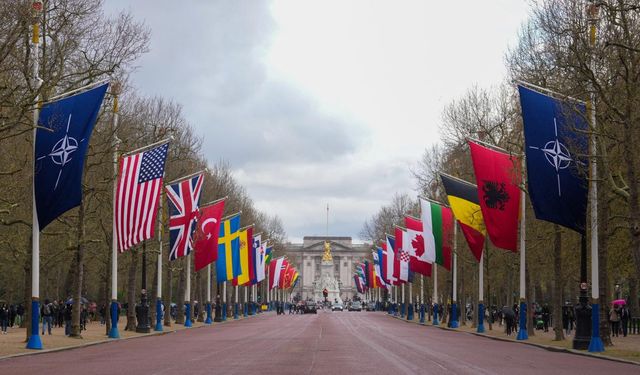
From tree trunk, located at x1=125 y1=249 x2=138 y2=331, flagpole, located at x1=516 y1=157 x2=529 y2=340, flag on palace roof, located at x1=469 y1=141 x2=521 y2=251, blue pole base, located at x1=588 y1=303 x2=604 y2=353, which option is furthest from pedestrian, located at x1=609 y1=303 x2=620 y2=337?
tree trunk, located at x1=125 y1=249 x2=138 y2=331

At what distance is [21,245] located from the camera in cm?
5341

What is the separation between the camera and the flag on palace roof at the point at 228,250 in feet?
220

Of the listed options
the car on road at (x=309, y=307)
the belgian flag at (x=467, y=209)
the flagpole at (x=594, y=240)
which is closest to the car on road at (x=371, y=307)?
the car on road at (x=309, y=307)

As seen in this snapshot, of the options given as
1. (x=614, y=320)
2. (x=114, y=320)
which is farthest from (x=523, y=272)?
(x=114, y=320)

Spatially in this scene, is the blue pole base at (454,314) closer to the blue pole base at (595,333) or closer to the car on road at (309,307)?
the blue pole base at (595,333)

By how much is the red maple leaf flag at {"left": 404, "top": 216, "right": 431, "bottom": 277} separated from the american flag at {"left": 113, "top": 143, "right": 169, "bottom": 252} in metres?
26.2

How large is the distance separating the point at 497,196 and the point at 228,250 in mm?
31501

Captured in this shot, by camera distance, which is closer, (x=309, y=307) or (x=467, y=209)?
(x=467, y=209)

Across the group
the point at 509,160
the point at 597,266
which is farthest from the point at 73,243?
the point at 597,266

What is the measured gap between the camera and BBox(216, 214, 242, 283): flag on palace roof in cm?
6719

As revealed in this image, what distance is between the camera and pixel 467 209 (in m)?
48.4

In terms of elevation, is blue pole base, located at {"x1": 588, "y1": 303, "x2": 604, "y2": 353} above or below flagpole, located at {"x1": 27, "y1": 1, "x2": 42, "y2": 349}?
below

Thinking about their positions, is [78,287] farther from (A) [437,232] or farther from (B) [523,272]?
(A) [437,232]

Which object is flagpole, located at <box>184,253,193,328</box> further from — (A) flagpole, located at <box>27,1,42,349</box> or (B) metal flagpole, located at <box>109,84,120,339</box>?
(A) flagpole, located at <box>27,1,42,349</box>
